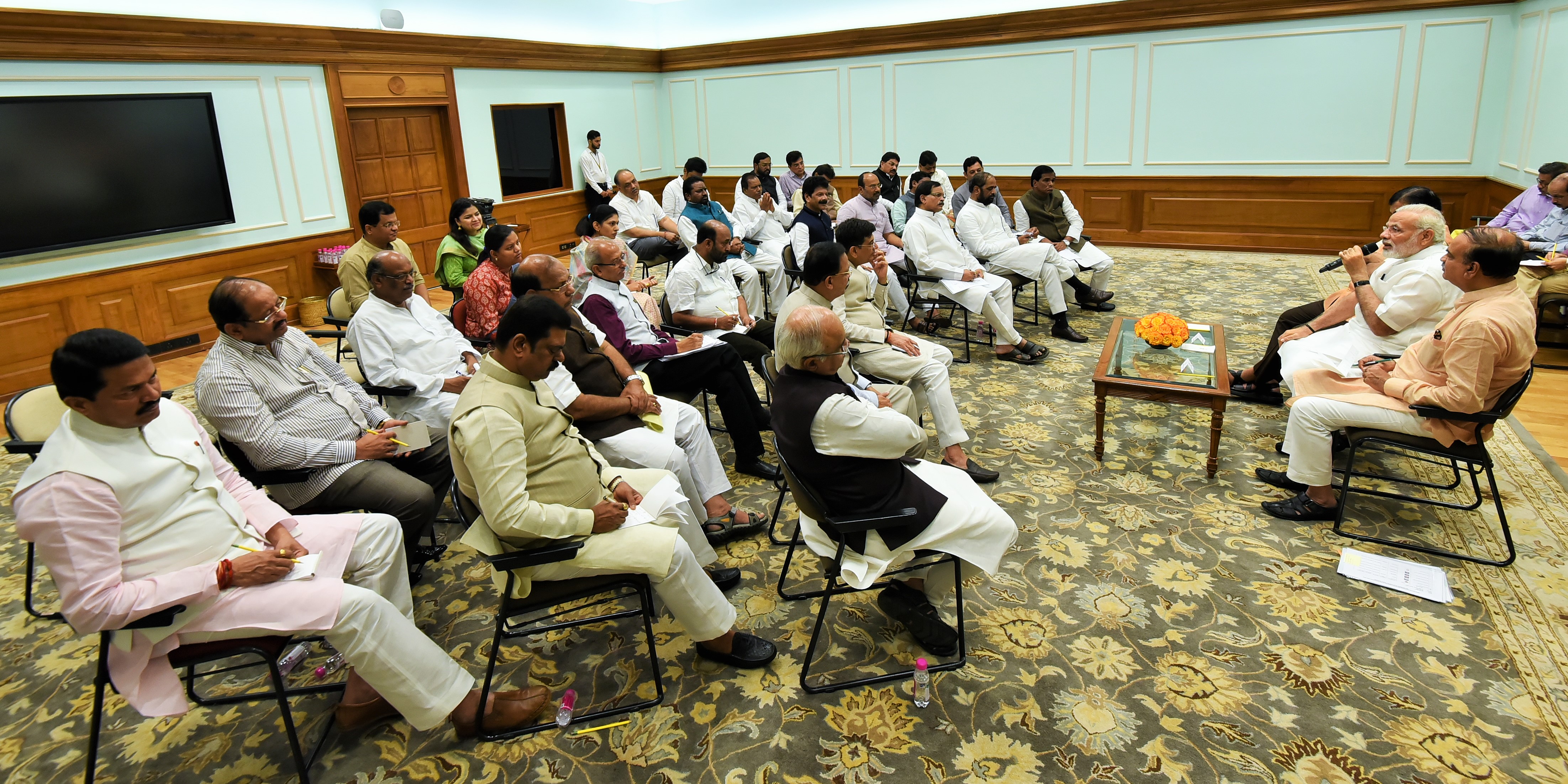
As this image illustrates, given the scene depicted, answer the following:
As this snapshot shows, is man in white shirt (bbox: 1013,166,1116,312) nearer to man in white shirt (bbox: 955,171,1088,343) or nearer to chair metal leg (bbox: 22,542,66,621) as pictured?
man in white shirt (bbox: 955,171,1088,343)

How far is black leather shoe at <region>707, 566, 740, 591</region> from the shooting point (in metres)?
3.30

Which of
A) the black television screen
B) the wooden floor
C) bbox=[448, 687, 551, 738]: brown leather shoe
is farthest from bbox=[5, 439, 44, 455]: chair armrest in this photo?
the black television screen

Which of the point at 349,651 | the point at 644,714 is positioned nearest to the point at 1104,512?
the point at 644,714

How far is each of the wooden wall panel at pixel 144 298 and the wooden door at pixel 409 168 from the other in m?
0.83

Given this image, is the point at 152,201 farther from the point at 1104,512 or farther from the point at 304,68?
the point at 1104,512

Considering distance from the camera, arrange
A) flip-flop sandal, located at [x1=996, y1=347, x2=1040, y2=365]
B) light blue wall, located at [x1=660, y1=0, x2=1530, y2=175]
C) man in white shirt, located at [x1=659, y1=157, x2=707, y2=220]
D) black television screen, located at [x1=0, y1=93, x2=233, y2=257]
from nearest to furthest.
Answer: flip-flop sandal, located at [x1=996, y1=347, x2=1040, y2=365]
black television screen, located at [x1=0, y1=93, x2=233, y2=257]
light blue wall, located at [x1=660, y1=0, x2=1530, y2=175]
man in white shirt, located at [x1=659, y1=157, x2=707, y2=220]

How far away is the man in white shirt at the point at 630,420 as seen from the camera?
334 cm

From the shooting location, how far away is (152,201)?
684cm

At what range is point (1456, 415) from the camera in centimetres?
311

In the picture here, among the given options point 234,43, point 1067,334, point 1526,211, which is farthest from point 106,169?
point 1526,211

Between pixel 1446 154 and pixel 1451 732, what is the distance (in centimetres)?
867

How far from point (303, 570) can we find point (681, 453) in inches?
57.3

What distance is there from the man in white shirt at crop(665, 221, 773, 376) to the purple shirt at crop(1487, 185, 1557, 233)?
5702 millimetres

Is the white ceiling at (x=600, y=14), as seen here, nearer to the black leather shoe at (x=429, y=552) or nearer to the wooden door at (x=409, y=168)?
the wooden door at (x=409, y=168)
